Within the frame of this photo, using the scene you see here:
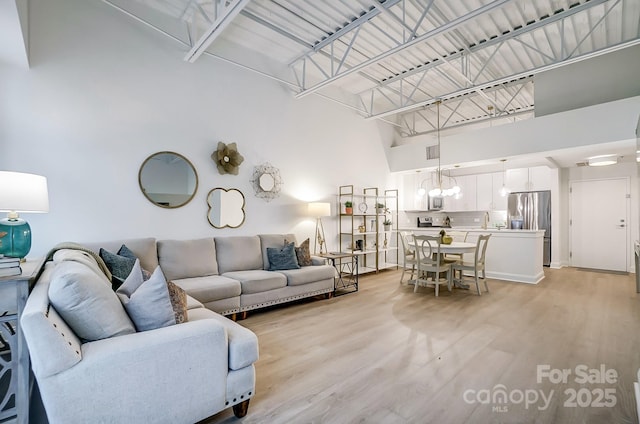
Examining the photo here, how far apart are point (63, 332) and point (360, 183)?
19.2 feet

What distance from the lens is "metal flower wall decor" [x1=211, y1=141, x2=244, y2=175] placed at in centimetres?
441

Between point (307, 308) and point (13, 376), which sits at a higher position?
point (13, 376)

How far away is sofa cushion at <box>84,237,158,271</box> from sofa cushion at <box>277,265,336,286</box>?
5.37ft

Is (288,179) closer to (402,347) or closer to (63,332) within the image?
(402,347)

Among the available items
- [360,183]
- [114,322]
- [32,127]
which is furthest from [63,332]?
[360,183]

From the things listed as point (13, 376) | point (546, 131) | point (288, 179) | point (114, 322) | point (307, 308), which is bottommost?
point (307, 308)

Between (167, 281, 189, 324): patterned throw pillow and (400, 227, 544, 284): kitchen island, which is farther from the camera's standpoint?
(400, 227, 544, 284): kitchen island


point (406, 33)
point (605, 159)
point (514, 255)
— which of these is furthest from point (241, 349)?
point (605, 159)

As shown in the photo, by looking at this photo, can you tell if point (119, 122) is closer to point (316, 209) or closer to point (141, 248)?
point (141, 248)

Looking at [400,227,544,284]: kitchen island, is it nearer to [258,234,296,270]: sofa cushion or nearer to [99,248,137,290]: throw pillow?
[258,234,296,270]: sofa cushion

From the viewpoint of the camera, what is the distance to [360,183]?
22.1 ft

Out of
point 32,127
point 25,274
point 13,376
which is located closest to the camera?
point 13,376

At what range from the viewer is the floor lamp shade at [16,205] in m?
1.92

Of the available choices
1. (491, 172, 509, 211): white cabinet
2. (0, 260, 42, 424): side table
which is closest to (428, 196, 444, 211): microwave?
(491, 172, 509, 211): white cabinet
